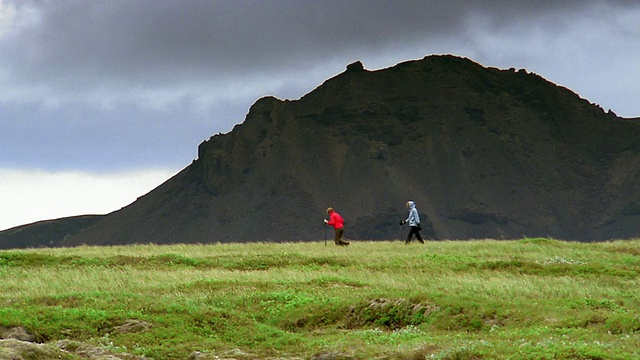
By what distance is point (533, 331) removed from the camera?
20750mm

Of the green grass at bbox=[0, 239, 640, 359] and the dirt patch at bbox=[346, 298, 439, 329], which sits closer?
the green grass at bbox=[0, 239, 640, 359]

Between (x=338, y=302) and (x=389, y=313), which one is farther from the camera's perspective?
(x=338, y=302)

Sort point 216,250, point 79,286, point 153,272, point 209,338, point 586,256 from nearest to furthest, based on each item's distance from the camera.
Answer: point 209,338
point 79,286
point 153,272
point 586,256
point 216,250

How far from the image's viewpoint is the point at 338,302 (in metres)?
26.3

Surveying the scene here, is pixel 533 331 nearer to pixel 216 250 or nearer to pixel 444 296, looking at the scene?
pixel 444 296

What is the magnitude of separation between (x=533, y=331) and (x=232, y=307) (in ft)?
32.6

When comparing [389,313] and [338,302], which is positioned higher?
[338,302]

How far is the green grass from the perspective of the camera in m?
20.4

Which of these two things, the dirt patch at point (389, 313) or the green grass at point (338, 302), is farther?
the dirt patch at point (389, 313)

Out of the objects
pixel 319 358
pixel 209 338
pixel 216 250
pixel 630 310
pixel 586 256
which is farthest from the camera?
pixel 216 250

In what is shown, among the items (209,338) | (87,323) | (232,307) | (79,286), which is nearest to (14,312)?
(87,323)

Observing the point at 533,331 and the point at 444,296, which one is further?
the point at 444,296

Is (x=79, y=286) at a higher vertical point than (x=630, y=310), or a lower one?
higher

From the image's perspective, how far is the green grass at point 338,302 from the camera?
804 inches
